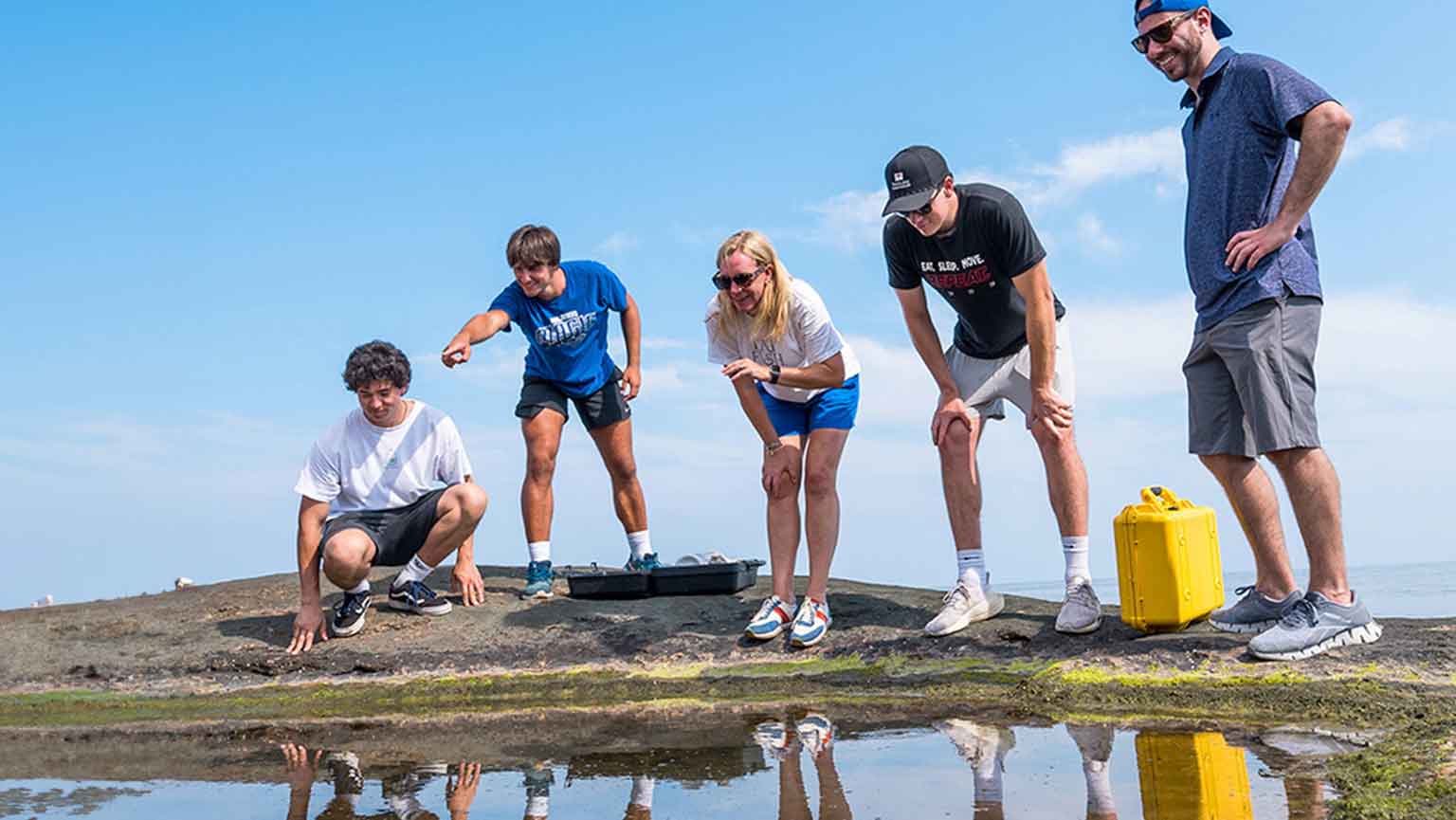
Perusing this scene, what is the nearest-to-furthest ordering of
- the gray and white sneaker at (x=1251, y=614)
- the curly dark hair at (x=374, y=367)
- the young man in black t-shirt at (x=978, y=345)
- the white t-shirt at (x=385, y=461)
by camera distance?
the gray and white sneaker at (x=1251, y=614) < the young man in black t-shirt at (x=978, y=345) < the curly dark hair at (x=374, y=367) < the white t-shirt at (x=385, y=461)

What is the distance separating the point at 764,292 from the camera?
5.35 metres

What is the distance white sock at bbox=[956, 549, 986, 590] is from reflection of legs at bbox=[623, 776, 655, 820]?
93.0 inches

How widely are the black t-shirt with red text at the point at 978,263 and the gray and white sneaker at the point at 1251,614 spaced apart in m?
1.40

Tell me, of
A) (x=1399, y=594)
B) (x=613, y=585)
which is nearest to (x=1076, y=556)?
(x=613, y=585)

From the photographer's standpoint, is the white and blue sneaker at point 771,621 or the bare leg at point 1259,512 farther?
the white and blue sneaker at point 771,621

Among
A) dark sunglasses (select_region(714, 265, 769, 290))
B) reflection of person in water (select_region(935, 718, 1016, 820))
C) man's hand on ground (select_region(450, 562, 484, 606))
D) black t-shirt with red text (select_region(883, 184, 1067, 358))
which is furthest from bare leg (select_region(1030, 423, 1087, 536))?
man's hand on ground (select_region(450, 562, 484, 606))

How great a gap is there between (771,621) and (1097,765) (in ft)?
7.36

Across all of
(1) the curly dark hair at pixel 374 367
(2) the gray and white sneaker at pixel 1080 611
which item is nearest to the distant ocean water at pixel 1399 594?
(2) the gray and white sneaker at pixel 1080 611

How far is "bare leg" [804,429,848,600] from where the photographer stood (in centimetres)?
555

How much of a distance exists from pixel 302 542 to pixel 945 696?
316 centimetres

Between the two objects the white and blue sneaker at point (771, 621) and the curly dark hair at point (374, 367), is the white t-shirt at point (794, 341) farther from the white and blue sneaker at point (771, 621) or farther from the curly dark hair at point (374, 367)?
the curly dark hair at point (374, 367)

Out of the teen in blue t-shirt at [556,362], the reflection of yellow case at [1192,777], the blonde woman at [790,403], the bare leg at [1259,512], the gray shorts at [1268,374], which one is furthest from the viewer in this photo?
the teen in blue t-shirt at [556,362]

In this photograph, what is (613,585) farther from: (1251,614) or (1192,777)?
(1192,777)

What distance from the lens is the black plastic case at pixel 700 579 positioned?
669 centimetres
